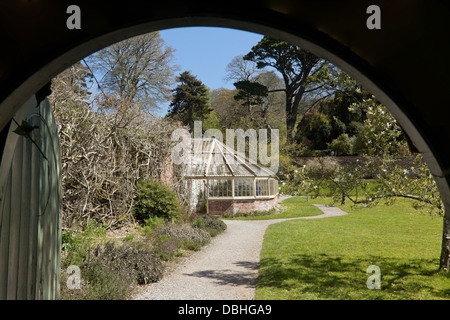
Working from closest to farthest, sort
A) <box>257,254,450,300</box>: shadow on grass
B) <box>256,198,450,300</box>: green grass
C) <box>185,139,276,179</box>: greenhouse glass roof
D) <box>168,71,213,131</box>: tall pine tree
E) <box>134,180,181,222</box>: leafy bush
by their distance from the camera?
<box>257,254,450,300</box>: shadow on grass < <box>256,198,450,300</box>: green grass < <box>134,180,181,222</box>: leafy bush < <box>185,139,276,179</box>: greenhouse glass roof < <box>168,71,213,131</box>: tall pine tree

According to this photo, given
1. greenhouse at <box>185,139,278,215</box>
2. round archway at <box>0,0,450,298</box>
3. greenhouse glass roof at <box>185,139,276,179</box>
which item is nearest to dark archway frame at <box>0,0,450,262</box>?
round archway at <box>0,0,450,298</box>

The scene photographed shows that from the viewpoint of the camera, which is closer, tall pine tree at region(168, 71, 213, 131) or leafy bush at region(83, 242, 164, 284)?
leafy bush at region(83, 242, 164, 284)

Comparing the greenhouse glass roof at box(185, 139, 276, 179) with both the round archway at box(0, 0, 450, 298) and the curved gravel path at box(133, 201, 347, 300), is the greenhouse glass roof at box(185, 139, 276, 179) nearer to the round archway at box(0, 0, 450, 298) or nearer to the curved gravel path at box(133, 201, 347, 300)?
the curved gravel path at box(133, 201, 347, 300)

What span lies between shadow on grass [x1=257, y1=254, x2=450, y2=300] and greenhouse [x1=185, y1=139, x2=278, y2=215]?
8756 mm

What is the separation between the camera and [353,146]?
31641 millimetres

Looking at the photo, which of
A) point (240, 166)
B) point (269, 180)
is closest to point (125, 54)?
point (240, 166)

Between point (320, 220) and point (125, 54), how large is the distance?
1737 cm

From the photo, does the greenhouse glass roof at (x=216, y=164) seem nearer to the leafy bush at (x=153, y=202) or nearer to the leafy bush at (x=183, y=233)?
the leafy bush at (x=153, y=202)

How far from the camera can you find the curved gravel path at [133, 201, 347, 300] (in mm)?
6113

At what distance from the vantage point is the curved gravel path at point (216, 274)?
611 centimetres

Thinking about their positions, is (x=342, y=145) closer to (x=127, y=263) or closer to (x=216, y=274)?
(x=216, y=274)

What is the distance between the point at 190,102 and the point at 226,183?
59.3 feet

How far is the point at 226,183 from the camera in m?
17.8

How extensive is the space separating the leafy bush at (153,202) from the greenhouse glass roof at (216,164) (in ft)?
17.5
